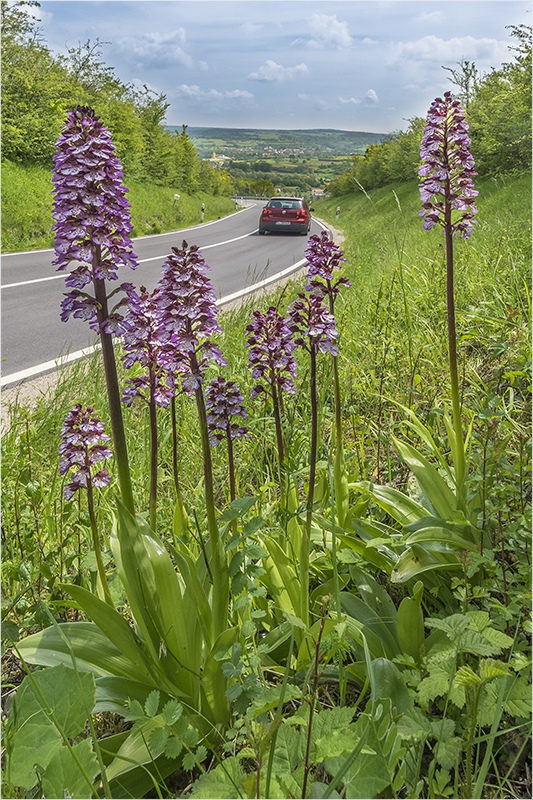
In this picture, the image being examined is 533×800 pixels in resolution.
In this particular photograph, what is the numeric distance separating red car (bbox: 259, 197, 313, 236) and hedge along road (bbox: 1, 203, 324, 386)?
16.5 inches

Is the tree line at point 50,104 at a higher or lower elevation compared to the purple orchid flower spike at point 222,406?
higher

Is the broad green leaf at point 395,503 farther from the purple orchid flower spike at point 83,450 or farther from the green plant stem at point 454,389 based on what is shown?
the purple orchid flower spike at point 83,450

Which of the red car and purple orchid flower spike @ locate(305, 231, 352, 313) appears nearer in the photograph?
purple orchid flower spike @ locate(305, 231, 352, 313)

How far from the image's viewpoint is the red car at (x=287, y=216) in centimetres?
2203

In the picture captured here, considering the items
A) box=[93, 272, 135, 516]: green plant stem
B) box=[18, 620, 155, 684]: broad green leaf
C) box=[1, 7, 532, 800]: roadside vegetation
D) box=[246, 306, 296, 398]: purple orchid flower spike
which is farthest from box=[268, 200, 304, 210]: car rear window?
box=[18, 620, 155, 684]: broad green leaf

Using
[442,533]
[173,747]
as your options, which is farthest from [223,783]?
[442,533]

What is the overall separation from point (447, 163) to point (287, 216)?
21545 mm

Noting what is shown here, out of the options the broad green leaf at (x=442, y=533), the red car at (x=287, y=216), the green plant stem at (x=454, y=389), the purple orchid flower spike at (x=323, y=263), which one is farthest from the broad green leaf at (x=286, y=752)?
the red car at (x=287, y=216)

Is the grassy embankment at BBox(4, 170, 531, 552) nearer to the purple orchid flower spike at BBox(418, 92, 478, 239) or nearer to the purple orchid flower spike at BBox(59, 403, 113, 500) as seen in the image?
the purple orchid flower spike at BBox(418, 92, 478, 239)

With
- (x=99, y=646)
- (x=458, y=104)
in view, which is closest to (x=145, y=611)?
(x=99, y=646)


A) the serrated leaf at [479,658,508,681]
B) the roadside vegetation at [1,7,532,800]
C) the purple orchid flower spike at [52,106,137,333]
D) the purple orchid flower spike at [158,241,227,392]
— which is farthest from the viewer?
the purple orchid flower spike at [158,241,227,392]

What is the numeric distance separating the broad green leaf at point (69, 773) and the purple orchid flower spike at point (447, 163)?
209 cm

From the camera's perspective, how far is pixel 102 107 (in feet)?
56.6

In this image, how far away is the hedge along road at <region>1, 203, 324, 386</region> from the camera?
6.38m
